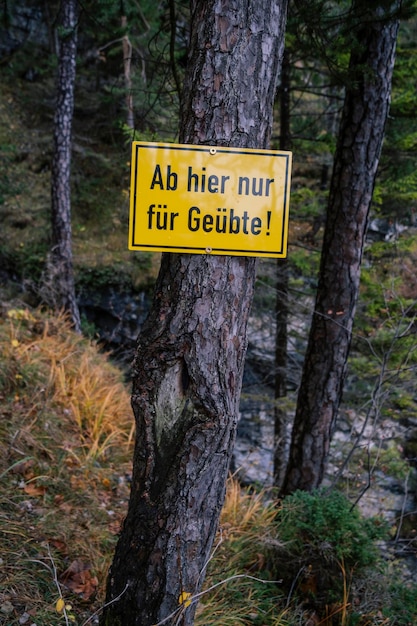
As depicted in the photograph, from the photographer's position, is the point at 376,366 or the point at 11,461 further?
the point at 376,366

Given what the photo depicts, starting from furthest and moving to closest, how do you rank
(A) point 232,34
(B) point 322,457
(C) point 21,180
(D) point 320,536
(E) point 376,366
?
(C) point 21,180 → (E) point 376,366 → (B) point 322,457 → (D) point 320,536 → (A) point 232,34

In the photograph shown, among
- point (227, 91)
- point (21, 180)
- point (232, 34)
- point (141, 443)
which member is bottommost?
point (141, 443)

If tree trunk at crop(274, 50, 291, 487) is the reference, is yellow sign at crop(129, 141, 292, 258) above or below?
above

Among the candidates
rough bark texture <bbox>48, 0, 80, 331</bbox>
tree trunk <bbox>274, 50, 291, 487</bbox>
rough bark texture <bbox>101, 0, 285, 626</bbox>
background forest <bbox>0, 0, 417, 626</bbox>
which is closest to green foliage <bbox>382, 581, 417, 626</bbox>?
background forest <bbox>0, 0, 417, 626</bbox>

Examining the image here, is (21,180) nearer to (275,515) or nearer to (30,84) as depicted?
(30,84)

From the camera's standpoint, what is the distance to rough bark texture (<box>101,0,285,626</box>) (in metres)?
1.56

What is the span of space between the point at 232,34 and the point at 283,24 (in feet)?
0.75

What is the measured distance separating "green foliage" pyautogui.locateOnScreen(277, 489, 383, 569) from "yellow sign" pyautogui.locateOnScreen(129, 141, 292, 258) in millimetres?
1814

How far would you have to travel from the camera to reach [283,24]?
1647 millimetres

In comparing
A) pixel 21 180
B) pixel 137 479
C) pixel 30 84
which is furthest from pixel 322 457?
pixel 30 84

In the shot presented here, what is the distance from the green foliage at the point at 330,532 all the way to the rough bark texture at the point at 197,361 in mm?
1129

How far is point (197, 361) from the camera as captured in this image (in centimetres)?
161

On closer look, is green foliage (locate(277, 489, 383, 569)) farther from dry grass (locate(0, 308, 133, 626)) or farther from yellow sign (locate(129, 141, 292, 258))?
yellow sign (locate(129, 141, 292, 258))

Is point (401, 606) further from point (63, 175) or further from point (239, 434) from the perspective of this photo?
point (63, 175)
